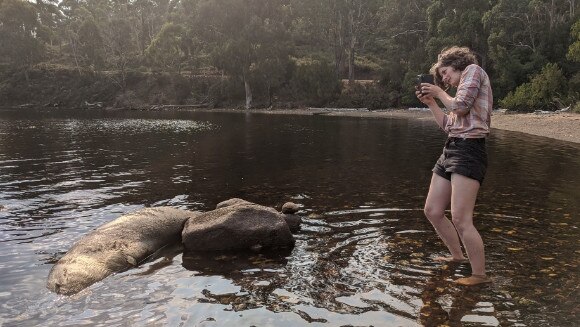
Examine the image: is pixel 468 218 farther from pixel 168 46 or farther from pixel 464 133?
pixel 168 46

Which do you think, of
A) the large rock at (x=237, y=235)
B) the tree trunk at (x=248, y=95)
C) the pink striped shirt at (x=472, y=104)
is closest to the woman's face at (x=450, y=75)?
the pink striped shirt at (x=472, y=104)

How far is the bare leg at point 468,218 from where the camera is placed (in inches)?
221

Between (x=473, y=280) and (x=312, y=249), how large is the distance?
104 inches

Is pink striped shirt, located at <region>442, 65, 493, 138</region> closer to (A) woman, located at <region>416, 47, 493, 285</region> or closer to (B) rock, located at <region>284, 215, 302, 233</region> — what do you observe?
(A) woman, located at <region>416, 47, 493, 285</region>

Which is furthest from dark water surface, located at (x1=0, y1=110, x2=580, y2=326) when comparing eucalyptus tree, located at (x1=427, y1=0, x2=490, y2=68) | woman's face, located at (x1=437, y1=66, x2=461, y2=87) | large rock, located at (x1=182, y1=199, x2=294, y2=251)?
eucalyptus tree, located at (x1=427, y1=0, x2=490, y2=68)

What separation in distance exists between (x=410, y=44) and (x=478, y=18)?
13496 millimetres

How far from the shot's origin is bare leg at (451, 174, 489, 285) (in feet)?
18.5

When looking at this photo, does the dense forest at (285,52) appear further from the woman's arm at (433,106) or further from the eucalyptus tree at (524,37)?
the woman's arm at (433,106)

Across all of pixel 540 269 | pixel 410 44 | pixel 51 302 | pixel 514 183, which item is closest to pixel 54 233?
pixel 51 302

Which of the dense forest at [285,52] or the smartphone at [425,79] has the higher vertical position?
the dense forest at [285,52]

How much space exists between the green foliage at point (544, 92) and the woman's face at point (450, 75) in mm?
42436

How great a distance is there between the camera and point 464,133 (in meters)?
5.62

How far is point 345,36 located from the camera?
7331 centimetres

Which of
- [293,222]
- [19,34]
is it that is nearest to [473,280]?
[293,222]
